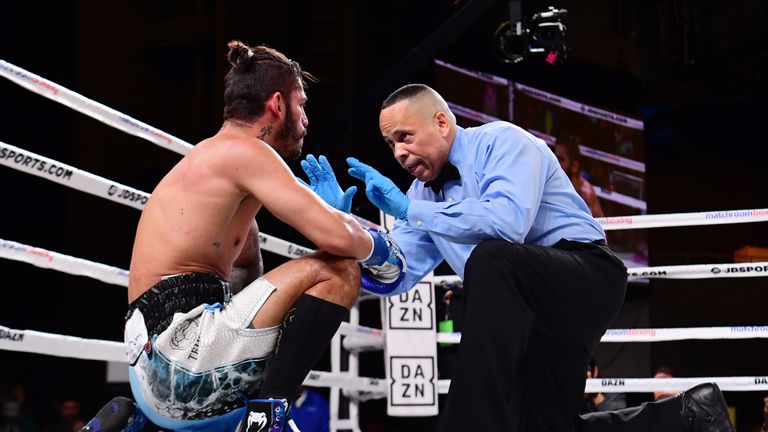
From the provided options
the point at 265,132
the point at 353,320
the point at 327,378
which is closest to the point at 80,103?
the point at 265,132

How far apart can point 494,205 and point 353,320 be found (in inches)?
69.4

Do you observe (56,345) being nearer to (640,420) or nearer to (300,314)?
(300,314)

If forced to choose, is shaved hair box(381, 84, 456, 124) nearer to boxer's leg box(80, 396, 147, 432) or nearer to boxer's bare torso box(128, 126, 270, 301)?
boxer's bare torso box(128, 126, 270, 301)

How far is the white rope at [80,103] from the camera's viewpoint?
2.44 m

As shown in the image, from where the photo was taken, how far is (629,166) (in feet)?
27.2

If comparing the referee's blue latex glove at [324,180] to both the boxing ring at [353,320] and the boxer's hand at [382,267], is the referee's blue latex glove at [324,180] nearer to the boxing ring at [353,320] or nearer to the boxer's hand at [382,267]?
the boxer's hand at [382,267]

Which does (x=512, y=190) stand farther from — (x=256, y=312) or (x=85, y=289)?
(x=85, y=289)

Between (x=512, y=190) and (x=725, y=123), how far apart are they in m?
8.28

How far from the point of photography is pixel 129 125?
2.70 m

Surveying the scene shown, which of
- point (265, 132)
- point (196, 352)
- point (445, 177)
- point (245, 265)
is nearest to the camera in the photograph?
point (196, 352)

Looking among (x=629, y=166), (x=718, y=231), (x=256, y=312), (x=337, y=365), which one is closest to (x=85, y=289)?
Result: (x=337, y=365)

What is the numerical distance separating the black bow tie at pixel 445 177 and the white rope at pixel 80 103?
0.86 metres

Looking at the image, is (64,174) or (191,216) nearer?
(191,216)

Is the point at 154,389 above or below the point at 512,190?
below
